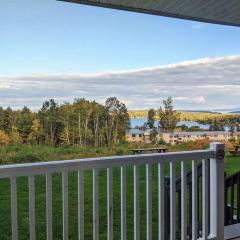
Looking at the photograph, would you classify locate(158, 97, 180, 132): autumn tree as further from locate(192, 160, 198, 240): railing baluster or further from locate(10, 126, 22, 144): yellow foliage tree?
locate(192, 160, 198, 240): railing baluster

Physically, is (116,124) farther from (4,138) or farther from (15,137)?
(4,138)

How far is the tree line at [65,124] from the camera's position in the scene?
261 inches

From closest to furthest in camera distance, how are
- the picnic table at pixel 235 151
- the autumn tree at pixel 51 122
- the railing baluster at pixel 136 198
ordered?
the railing baluster at pixel 136 198, the autumn tree at pixel 51 122, the picnic table at pixel 235 151

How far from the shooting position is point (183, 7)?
9.56 feet

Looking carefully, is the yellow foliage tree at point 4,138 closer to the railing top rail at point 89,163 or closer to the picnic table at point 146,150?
the picnic table at point 146,150

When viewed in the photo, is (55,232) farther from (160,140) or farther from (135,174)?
(160,140)

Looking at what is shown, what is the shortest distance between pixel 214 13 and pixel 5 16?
593 centimetres

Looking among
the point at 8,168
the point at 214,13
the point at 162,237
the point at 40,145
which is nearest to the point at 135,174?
the point at 162,237

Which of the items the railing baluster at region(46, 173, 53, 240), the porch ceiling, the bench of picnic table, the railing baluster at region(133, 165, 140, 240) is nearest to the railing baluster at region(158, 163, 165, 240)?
the railing baluster at region(133, 165, 140, 240)

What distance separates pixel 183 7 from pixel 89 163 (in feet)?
5.17

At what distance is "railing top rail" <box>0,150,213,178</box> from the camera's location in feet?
6.07

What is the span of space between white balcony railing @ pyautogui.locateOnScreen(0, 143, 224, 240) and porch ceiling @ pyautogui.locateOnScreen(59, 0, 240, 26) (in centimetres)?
113

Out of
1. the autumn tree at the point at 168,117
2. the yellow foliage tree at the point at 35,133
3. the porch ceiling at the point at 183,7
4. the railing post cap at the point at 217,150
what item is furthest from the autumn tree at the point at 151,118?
the railing post cap at the point at 217,150

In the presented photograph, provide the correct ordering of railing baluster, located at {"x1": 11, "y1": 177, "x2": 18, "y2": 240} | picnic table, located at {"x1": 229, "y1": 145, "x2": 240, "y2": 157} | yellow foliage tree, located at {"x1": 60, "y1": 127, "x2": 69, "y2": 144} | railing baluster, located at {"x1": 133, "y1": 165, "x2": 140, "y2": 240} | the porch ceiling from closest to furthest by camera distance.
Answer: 1. railing baluster, located at {"x1": 11, "y1": 177, "x2": 18, "y2": 240}
2. railing baluster, located at {"x1": 133, "y1": 165, "x2": 140, "y2": 240}
3. the porch ceiling
4. yellow foliage tree, located at {"x1": 60, "y1": 127, "x2": 69, "y2": 144}
5. picnic table, located at {"x1": 229, "y1": 145, "x2": 240, "y2": 157}
